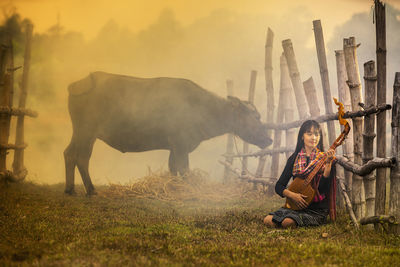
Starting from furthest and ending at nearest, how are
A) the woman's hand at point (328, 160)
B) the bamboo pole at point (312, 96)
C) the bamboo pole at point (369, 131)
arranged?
the bamboo pole at point (312, 96) → the woman's hand at point (328, 160) → the bamboo pole at point (369, 131)

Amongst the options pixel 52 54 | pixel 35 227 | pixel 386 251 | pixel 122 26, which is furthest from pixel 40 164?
pixel 386 251

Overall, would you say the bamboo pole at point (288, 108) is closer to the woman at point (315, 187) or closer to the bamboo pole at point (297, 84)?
the bamboo pole at point (297, 84)

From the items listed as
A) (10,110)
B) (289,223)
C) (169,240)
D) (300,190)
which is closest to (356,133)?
(300,190)

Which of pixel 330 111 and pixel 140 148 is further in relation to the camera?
pixel 140 148

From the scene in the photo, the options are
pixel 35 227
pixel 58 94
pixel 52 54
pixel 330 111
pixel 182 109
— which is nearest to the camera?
pixel 35 227

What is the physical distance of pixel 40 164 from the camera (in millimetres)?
8312

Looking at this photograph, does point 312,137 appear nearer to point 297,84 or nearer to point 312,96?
point 312,96

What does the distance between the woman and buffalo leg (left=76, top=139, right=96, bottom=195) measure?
12.4ft

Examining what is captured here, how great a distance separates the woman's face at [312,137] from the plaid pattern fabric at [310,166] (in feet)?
0.20

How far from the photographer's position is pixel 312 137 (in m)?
3.59

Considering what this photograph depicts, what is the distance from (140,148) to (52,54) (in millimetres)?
3421

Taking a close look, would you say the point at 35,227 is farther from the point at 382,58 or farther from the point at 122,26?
the point at 122,26

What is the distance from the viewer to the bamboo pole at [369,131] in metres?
3.18

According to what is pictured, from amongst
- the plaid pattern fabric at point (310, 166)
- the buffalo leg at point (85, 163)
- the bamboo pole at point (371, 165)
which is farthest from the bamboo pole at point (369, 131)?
the buffalo leg at point (85, 163)
